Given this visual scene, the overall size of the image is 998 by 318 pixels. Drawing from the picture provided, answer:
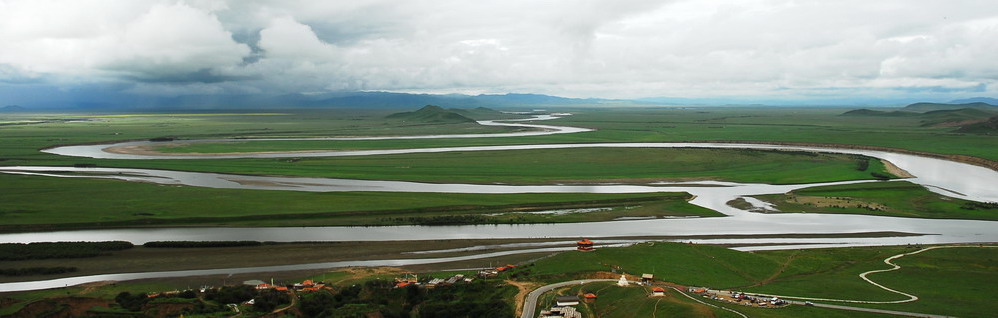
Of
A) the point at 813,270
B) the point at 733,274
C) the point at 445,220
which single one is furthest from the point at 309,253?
the point at 813,270

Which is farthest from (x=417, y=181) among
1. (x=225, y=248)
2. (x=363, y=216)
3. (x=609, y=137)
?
(x=609, y=137)

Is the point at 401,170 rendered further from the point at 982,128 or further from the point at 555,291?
the point at 982,128

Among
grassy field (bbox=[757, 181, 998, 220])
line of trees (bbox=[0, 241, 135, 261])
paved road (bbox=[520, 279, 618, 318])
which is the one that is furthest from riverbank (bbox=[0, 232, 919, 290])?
grassy field (bbox=[757, 181, 998, 220])

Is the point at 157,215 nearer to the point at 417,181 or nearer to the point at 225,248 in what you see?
the point at 225,248

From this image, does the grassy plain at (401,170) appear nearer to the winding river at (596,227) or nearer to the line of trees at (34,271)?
the winding river at (596,227)

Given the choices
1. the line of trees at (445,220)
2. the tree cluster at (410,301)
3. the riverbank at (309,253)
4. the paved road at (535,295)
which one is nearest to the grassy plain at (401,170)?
the line of trees at (445,220)

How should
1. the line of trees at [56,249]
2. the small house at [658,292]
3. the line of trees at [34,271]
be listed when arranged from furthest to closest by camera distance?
the line of trees at [56,249] < the line of trees at [34,271] < the small house at [658,292]
